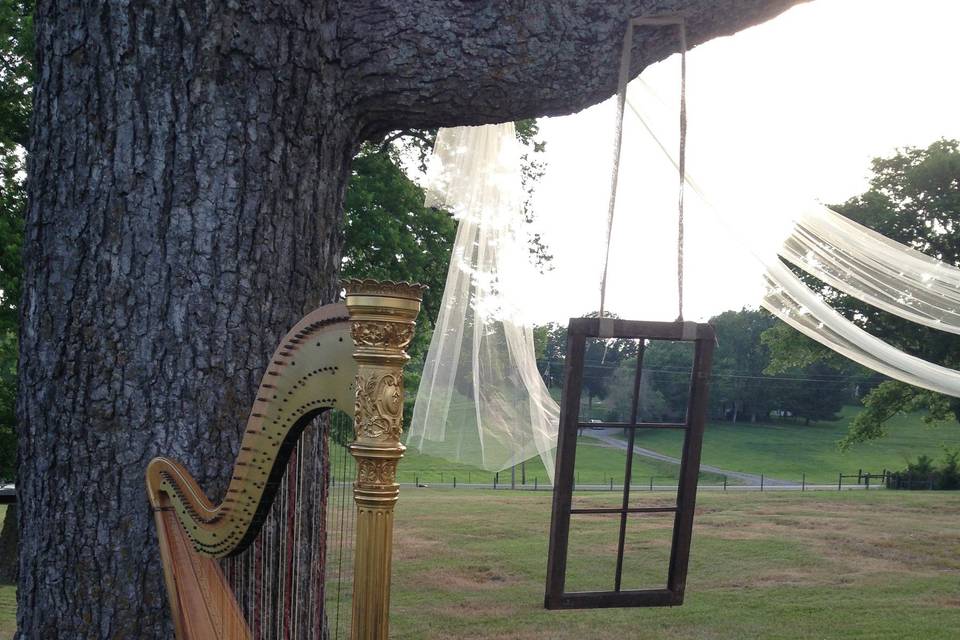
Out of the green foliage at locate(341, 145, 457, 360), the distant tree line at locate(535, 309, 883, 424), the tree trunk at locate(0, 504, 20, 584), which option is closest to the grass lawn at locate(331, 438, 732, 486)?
the distant tree line at locate(535, 309, 883, 424)

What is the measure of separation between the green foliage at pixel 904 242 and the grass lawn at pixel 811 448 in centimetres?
134

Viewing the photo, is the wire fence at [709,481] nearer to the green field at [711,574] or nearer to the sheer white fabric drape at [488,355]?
the green field at [711,574]

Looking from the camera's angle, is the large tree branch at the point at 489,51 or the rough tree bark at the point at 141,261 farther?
the large tree branch at the point at 489,51

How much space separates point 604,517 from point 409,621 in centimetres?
365

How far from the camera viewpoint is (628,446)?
9.49 feet

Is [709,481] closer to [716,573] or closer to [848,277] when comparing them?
[716,573]

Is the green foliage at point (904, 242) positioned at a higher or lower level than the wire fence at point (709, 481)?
higher

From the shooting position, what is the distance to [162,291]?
1.99m

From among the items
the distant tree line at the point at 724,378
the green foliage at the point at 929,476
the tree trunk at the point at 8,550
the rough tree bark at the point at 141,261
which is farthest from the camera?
the green foliage at the point at 929,476

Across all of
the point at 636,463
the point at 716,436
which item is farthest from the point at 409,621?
the point at 716,436

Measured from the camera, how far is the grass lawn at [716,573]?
16.4 feet

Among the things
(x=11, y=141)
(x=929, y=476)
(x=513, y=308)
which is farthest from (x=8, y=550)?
(x=929, y=476)

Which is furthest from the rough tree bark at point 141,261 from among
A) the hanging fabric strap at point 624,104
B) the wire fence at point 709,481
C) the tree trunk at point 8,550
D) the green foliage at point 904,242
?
the wire fence at point 709,481

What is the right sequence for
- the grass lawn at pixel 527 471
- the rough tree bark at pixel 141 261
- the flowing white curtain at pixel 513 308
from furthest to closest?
the flowing white curtain at pixel 513 308, the grass lawn at pixel 527 471, the rough tree bark at pixel 141 261
